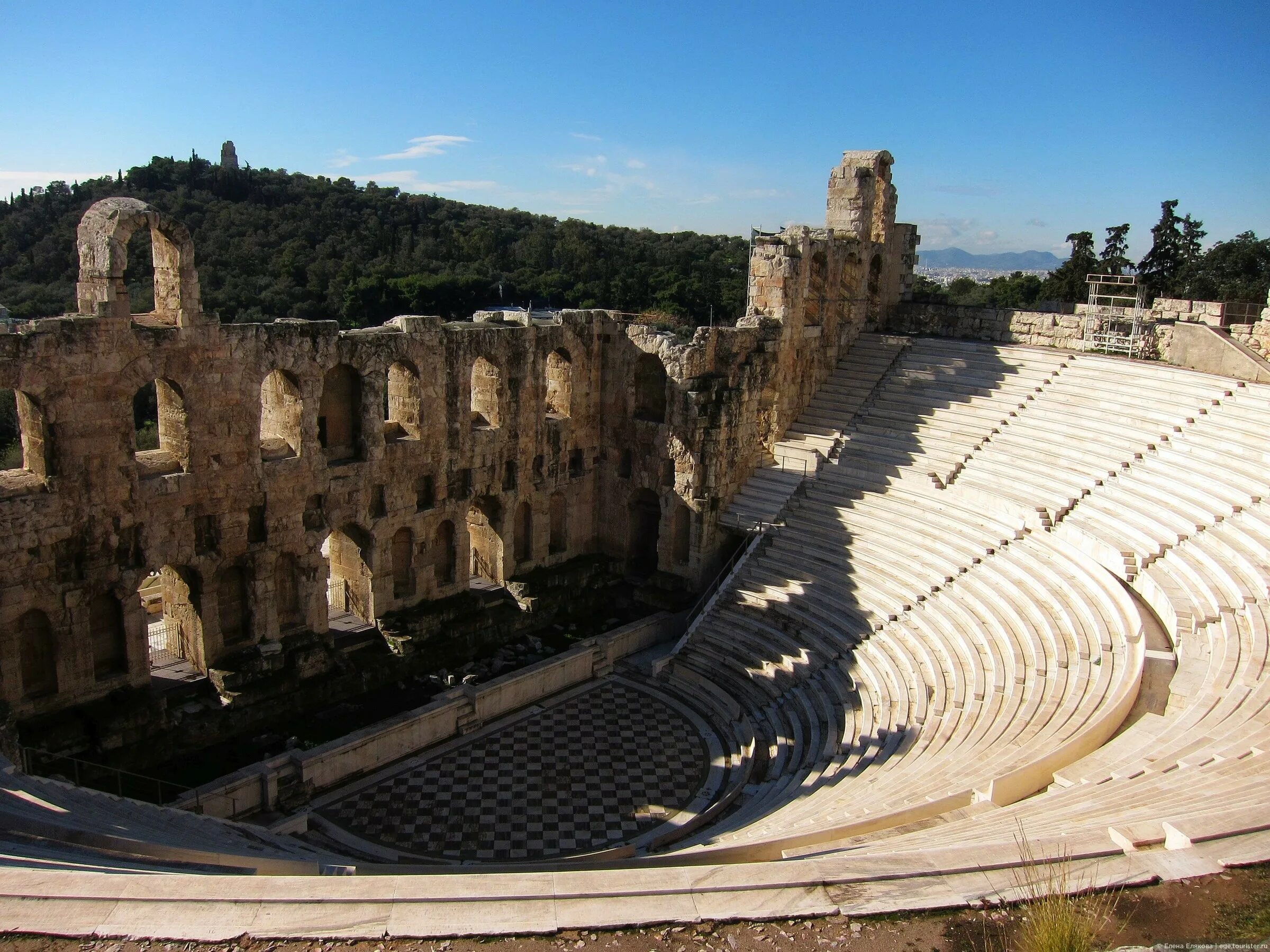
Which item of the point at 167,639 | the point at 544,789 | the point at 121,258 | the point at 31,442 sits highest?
the point at 121,258

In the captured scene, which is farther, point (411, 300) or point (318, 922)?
point (411, 300)

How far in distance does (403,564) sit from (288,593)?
2.46 meters

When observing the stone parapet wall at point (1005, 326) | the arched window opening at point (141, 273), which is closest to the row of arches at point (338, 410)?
the stone parapet wall at point (1005, 326)

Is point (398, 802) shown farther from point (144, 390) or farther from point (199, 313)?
point (144, 390)

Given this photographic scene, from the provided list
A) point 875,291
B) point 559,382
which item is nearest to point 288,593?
point 559,382

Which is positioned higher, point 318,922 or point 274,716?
point 318,922

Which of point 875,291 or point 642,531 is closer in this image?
point 642,531

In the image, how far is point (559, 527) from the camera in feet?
73.8

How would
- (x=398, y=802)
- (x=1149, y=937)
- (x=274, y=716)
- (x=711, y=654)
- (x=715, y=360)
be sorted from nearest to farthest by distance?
(x=1149, y=937), (x=398, y=802), (x=274, y=716), (x=711, y=654), (x=715, y=360)

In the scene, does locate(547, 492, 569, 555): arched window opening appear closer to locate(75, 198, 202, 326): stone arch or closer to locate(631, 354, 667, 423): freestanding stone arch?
locate(631, 354, 667, 423): freestanding stone arch

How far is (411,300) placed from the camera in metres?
38.4

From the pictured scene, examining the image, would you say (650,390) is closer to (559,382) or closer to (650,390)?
(650,390)

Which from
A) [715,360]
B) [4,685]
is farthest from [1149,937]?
[715,360]

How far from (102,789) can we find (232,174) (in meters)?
33.0
